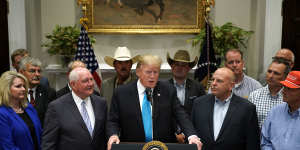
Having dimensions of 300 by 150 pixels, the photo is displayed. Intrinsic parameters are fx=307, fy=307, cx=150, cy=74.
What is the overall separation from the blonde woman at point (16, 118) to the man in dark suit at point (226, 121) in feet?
5.98

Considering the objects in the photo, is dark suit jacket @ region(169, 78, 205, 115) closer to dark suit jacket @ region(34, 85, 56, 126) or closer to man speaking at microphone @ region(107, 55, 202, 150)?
man speaking at microphone @ region(107, 55, 202, 150)

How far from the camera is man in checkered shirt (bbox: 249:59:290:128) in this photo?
355 centimetres

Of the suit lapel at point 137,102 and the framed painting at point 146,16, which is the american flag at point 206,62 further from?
the suit lapel at point 137,102

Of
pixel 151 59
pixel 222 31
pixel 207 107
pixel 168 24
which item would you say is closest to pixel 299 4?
pixel 222 31

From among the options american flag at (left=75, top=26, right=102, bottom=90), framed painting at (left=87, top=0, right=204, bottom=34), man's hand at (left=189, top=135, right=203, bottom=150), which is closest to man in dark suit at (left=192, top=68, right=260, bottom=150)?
man's hand at (left=189, top=135, right=203, bottom=150)

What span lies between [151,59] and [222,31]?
3.83 meters

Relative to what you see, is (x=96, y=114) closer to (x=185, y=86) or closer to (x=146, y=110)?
(x=146, y=110)

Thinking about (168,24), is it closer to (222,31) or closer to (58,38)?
(222,31)

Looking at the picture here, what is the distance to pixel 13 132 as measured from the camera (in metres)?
3.19

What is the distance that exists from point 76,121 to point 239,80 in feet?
8.13

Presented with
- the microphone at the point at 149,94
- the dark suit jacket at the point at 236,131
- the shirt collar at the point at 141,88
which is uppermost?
the shirt collar at the point at 141,88

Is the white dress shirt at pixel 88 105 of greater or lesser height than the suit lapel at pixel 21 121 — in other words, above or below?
above

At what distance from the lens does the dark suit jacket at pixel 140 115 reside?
3.04 metres

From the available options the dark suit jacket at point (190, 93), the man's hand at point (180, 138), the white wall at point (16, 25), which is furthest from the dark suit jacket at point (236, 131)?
the white wall at point (16, 25)
